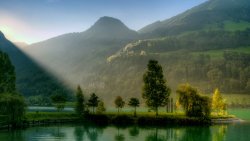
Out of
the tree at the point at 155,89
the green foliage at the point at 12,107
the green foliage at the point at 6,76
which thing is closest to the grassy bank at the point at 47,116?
the green foliage at the point at 12,107

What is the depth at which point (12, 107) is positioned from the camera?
9888cm

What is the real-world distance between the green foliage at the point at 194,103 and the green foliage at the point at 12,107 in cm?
5736

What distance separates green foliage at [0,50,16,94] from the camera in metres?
107

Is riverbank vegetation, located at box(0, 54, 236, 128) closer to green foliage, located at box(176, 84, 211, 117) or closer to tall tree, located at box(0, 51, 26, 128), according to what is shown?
green foliage, located at box(176, 84, 211, 117)

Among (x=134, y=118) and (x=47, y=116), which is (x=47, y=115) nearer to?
(x=47, y=116)

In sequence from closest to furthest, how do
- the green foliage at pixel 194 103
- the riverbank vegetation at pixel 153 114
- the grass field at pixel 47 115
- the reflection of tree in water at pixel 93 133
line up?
the reflection of tree in water at pixel 93 133
the grass field at pixel 47 115
the riverbank vegetation at pixel 153 114
the green foliage at pixel 194 103

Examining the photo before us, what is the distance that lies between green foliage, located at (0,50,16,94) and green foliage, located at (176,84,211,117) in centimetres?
5890

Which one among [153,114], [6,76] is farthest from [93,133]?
[153,114]

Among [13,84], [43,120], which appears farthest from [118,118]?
[13,84]

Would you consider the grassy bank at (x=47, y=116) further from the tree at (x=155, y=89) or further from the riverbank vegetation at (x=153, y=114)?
the tree at (x=155, y=89)

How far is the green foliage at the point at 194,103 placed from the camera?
128 m

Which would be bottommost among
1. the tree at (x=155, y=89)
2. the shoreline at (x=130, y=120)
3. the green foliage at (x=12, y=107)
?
the shoreline at (x=130, y=120)

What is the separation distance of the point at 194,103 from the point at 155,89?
14.6m

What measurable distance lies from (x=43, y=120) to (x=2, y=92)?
18684 millimetres
